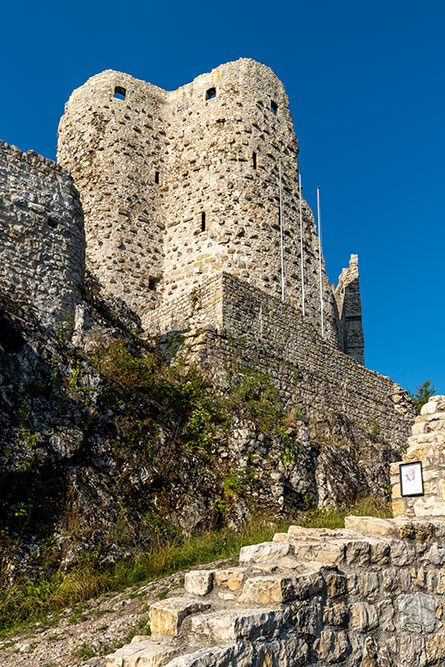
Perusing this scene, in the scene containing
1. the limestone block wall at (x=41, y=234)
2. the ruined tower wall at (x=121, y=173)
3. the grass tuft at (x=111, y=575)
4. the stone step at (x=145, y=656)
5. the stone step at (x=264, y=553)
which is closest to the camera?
the stone step at (x=145, y=656)

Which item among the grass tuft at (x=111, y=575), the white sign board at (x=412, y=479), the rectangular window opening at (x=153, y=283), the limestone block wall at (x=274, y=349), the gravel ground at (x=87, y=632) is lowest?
the gravel ground at (x=87, y=632)

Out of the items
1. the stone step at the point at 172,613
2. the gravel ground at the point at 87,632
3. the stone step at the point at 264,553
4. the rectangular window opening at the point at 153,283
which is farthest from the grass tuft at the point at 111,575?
the rectangular window opening at the point at 153,283

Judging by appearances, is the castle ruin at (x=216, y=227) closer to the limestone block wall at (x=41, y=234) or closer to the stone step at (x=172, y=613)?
the limestone block wall at (x=41, y=234)

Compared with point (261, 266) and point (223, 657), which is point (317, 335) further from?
point (223, 657)

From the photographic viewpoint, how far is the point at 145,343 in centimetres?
1349

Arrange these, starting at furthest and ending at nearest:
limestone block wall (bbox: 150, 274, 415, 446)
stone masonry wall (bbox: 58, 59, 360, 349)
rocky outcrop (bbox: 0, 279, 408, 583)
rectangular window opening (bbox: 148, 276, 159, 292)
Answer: rectangular window opening (bbox: 148, 276, 159, 292) < stone masonry wall (bbox: 58, 59, 360, 349) < limestone block wall (bbox: 150, 274, 415, 446) < rocky outcrop (bbox: 0, 279, 408, 583)

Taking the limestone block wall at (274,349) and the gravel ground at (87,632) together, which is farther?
the limestone block wall at (274,349)

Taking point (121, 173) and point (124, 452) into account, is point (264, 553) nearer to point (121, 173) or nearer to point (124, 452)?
point (124, 452)

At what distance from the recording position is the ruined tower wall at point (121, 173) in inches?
728

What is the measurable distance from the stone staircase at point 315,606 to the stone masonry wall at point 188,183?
12.5m

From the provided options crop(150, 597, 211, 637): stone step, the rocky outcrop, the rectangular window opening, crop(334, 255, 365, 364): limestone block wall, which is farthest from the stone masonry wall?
crop(150, 597, 211, 637): stone step

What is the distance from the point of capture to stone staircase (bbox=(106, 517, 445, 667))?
13.0 feet

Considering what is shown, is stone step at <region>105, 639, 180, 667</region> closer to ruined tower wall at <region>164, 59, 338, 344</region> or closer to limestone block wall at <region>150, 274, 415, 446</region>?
A: limestone block wall at <region>150, 274, 415, 446</region>

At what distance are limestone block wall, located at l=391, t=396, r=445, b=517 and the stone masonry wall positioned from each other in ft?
33.5
